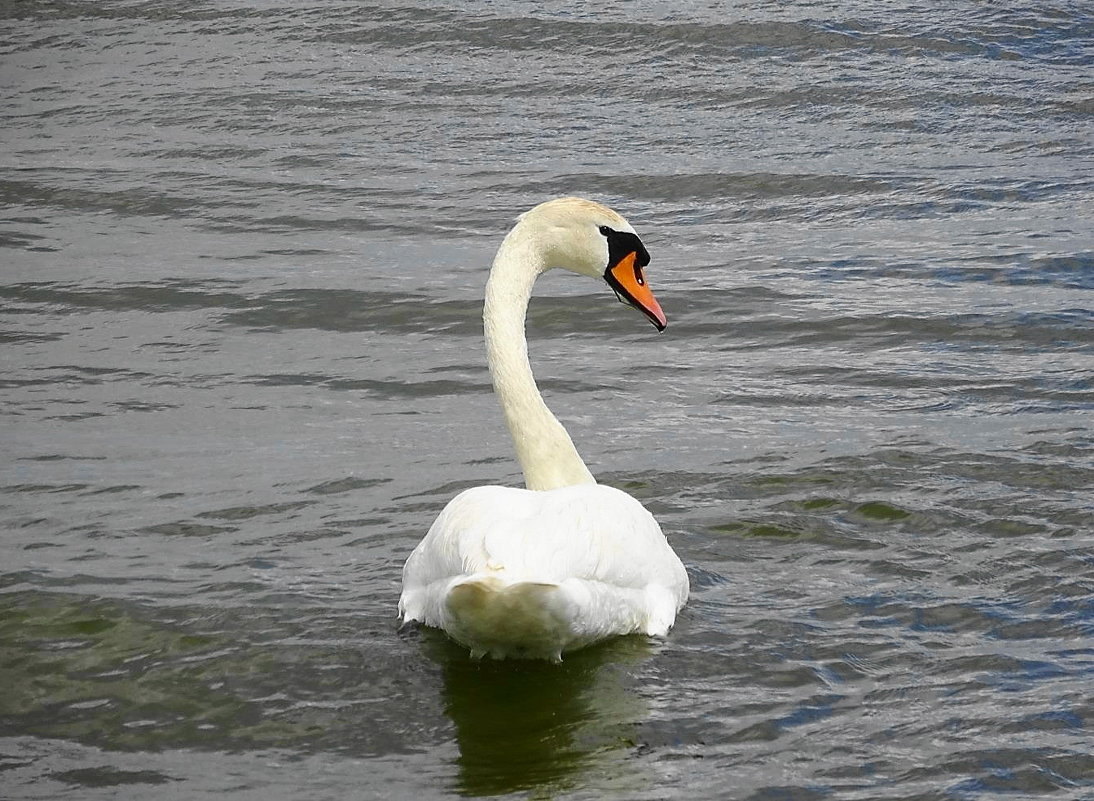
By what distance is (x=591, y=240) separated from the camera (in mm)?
5859

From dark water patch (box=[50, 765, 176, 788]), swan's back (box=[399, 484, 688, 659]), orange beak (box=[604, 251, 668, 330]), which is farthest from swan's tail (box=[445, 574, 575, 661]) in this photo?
orange beak (box=[604, 251, 668, 330])

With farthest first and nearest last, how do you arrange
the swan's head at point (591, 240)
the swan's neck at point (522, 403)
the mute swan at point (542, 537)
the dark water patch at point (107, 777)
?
the swan's head at point (591, 240), the swan's neck at point (522, 403), the mute swan at point (542, 537), the dark water patch at point (107, 777)

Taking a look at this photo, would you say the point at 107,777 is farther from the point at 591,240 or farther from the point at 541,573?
the point at 591,240

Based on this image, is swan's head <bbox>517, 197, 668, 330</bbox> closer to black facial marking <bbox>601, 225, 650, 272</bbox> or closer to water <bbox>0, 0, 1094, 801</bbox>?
black facial marking <bbox>601, 225, 650, 272</bbox>

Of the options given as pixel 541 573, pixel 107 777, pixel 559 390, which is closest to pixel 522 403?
pixel 541 573

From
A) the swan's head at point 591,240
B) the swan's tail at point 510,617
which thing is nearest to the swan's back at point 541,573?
the swan's tail at point 510,617

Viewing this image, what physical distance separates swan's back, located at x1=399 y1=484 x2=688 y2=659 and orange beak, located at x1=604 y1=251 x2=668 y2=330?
0.93 m

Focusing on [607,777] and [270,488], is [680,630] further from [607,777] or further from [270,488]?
[270,488]

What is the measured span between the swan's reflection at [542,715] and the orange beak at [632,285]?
1.32m

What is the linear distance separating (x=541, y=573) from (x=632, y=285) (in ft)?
5.52

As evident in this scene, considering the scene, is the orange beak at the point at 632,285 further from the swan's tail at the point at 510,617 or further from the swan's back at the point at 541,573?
the swan's tail at the point at 510,617

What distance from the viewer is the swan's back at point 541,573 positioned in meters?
4.48

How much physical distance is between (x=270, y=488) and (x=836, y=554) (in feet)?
7.02

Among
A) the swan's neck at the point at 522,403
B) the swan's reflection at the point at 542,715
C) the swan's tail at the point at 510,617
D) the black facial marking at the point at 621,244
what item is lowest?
the swan's reflection at the point at 542,715
